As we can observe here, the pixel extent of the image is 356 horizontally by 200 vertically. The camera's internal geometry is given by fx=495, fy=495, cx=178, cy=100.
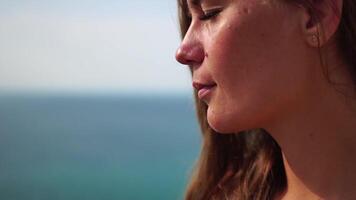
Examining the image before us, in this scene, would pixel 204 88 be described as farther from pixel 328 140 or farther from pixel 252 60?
pixel 328 140

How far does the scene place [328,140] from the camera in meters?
0.79

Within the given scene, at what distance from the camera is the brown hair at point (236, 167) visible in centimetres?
97

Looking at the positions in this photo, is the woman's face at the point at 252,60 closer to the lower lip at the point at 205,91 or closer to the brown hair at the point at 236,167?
the lower lip at the point at 205,91

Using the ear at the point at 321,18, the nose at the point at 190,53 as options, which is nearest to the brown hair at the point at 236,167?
the nose at the point at 190,53

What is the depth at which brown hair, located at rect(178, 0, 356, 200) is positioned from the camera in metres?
0.97

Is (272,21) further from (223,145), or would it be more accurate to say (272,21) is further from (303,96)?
(223,145)

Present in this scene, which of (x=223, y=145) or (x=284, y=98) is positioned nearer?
(x=284, y=98)

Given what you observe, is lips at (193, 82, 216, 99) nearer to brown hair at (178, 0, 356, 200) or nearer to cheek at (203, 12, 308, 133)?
cheek at (203, 12, 308, 133)

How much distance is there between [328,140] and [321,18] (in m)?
0.20

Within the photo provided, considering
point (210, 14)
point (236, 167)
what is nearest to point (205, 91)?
point (210, 14)

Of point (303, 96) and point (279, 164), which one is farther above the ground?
point (303, 96)

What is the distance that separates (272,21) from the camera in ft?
2.40

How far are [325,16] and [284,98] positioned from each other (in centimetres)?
14

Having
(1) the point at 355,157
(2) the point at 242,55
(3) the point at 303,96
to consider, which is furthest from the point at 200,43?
(1) the point at 355,157
